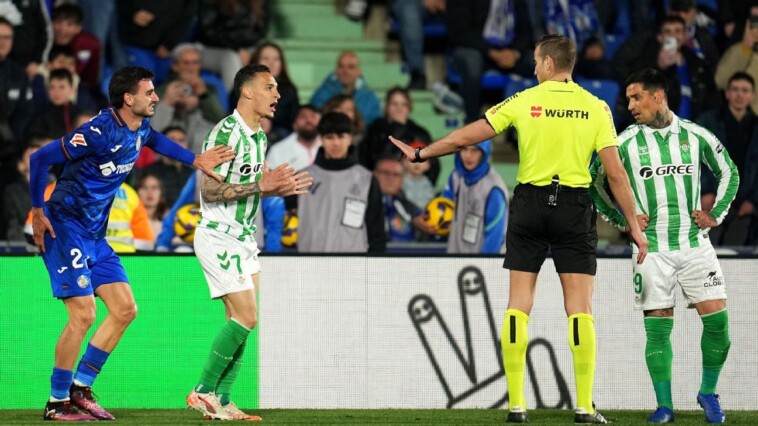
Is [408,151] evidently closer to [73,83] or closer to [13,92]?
[73,83]

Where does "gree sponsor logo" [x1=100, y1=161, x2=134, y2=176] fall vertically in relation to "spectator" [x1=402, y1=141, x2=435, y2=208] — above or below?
below

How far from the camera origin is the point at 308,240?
40.2ft

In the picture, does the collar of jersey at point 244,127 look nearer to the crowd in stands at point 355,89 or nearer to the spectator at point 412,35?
the crowd in stands at point 355,89

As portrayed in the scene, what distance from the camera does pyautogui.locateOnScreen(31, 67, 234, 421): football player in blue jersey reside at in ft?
30.3

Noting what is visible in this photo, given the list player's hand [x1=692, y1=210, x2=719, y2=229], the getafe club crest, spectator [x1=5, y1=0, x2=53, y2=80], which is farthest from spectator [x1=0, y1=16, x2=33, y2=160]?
player's hand [x1=692, y1=210, x2=719, y2=229]

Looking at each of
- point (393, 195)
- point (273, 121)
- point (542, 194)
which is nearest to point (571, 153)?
point (542, 194)

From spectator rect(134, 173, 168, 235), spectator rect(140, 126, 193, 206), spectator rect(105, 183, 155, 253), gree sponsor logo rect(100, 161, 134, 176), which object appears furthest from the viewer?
spectator rect(140, 126, 193, 206)

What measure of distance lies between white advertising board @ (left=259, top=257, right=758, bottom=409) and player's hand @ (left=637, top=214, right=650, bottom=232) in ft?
Answer: 4.50

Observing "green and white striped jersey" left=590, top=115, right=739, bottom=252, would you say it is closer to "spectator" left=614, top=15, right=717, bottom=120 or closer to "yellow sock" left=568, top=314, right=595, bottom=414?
"yellow sock" left=568, top=314, right=595, bottom=414

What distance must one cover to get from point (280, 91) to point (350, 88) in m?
0.92

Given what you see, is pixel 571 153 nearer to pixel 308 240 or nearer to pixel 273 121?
pixel 308 240

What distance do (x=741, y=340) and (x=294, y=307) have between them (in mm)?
3047

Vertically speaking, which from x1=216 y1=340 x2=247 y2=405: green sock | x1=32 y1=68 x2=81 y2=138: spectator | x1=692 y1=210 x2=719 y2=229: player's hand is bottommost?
x1=216 y1=340 x2=247 y2=405: green sock

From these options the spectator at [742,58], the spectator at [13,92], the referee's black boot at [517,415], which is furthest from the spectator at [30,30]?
the referee's black boot at [517,415]
